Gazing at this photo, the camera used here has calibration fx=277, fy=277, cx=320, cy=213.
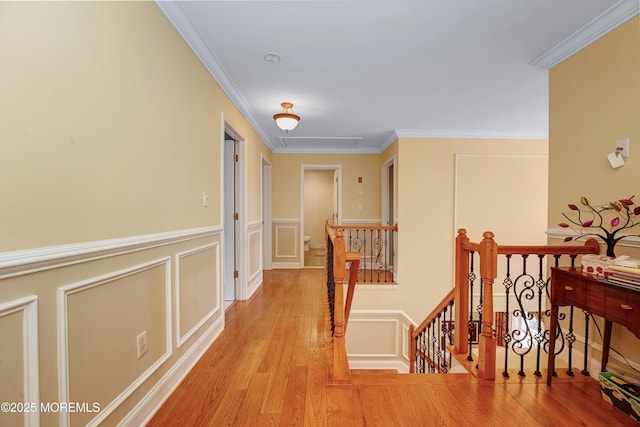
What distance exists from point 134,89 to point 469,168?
4609 mm

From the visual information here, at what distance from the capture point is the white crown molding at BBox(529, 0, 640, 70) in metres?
1.74

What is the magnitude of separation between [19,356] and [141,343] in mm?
649

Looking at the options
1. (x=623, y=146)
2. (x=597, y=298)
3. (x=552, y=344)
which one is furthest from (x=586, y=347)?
(x=623, y=146)

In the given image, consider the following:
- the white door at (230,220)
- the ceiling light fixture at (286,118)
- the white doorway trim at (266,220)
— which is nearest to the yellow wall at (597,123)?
the ceiling light fixture at (286,118)

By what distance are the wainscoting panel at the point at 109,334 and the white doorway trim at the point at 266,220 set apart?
3.69 m

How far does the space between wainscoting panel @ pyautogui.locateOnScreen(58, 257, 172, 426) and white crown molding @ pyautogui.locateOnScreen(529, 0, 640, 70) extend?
327cm

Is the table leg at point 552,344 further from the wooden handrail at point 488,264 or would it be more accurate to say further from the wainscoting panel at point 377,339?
the wainscoting panel at point 377,339

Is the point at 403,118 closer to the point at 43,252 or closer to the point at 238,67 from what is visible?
the point at 238,67

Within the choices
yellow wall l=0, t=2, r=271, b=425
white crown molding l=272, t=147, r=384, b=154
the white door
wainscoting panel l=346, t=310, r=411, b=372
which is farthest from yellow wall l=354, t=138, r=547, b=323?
yellow wall l=0, t=2, r=271, b=425

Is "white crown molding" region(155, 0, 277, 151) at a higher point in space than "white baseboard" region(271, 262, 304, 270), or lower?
higher

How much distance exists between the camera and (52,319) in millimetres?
1013

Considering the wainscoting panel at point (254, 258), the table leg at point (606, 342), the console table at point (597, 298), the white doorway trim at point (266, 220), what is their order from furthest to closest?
the white doorway trim at point (266, 220), the wainscoting panel at point (254, 258), the table leg at point (606, 342), the console table at point (597, 298)

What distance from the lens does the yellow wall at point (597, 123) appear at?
1.78 meters

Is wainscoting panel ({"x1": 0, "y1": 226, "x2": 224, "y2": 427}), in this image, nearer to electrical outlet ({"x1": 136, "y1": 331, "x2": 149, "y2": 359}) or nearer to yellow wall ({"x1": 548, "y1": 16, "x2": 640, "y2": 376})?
electrical outlet ({"x1": 136, "y1": 331, "x2": 149, "y2": 359})
